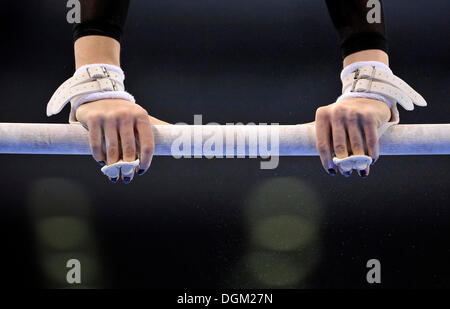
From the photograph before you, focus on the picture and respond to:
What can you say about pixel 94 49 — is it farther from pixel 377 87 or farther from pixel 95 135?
pixel 377 87

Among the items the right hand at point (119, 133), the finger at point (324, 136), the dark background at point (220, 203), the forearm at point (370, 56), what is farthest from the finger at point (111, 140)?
the dark background at point (220, 203)

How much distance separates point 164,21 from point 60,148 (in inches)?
44.6

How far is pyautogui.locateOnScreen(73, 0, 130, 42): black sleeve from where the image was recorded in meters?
0.78

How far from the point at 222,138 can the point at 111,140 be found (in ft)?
0.62

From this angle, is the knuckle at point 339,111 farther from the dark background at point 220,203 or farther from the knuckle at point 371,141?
the dark background at point 220,203

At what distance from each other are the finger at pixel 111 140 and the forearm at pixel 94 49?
6.0 inches

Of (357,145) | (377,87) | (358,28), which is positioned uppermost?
(358,28)

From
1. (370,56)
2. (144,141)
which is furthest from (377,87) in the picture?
(144,141)

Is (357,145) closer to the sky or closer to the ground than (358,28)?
closer to the ground

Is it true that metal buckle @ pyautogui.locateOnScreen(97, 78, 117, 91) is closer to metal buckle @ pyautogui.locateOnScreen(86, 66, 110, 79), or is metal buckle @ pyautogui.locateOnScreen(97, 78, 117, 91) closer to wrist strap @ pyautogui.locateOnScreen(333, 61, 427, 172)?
metal buckle @ pyautogui.locateOnScreen(86, 66, 110, 79)

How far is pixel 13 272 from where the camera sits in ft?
5.60

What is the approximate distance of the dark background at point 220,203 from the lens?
5.61ft

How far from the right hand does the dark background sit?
98cm

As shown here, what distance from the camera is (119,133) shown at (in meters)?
0.70
